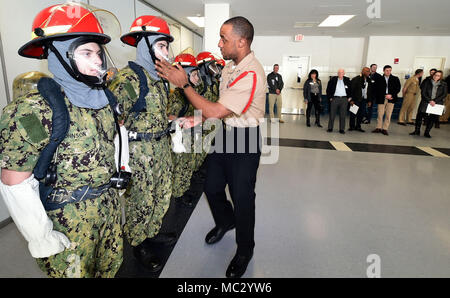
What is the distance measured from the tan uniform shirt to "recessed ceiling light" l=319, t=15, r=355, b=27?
654cm

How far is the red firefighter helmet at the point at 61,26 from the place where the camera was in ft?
3.28

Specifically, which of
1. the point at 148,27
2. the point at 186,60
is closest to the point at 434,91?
the point at 186,60

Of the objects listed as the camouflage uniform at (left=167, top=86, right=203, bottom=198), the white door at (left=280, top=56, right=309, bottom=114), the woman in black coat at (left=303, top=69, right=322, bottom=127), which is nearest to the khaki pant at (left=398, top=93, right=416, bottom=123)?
the woman in black coat at (left=303, top=69, right=322, bottom=127)

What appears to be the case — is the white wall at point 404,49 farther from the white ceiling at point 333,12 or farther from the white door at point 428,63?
the white ceiling at point 333,12

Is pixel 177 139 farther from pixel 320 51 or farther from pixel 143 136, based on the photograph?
pixel 320 51

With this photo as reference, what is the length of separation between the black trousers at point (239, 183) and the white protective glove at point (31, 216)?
1.06m

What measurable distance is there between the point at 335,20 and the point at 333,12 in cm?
110

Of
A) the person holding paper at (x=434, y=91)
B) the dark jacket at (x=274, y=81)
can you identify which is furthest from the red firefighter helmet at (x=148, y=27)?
the dark jacket at (x=274, y=81)

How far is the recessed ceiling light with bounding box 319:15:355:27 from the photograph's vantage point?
699 cm
